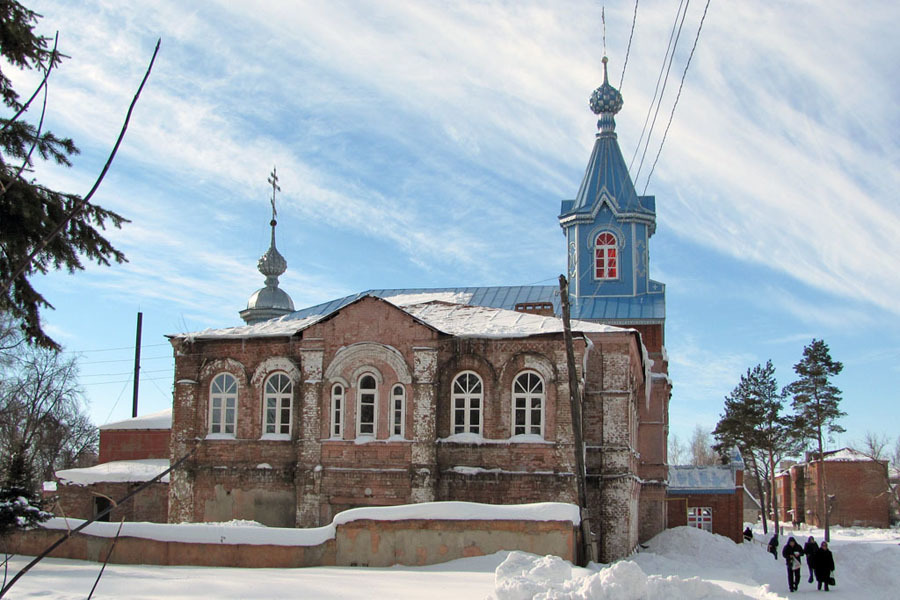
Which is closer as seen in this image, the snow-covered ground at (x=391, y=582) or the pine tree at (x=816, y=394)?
the snow-covered ground at (x=391, y=582)

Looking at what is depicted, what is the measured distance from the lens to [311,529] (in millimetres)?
16500

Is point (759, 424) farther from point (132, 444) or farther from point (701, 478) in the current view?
point (132, 444)

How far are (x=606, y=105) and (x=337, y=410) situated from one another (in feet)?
82.5

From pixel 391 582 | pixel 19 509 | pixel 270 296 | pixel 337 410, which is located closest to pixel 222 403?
pixel 337 410

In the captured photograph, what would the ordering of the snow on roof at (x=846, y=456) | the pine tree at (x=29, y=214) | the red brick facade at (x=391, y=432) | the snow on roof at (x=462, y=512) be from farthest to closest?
1. the snow on roof at (x=846, y=456)
2. the red brick facade at (x=391, y=432)
3. the snow on roof at (x=462, y=512)
4. the pine tree at (x=29, y=214)

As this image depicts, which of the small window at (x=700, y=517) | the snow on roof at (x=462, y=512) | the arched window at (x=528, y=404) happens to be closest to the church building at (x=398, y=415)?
the arched window at (x=528, y=404)

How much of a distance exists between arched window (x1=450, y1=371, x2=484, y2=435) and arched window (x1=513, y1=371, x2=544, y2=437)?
35.0 inches

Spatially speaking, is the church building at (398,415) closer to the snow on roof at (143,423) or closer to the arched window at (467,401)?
the arched window at (467,401)

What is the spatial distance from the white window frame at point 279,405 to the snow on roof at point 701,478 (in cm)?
1836

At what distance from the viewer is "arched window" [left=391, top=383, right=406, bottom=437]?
23.3 m

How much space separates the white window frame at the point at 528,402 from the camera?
74.9 feet

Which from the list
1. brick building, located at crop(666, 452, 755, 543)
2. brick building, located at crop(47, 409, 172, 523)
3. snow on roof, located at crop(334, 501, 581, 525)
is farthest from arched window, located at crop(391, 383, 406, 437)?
brick building, located at crop(666, 452, 755, 543)

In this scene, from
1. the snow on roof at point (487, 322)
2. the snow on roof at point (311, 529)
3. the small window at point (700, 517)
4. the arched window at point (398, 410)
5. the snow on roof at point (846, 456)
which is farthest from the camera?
the snow on roof at point (846, 456)

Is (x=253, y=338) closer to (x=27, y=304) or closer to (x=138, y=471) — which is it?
(x=138, y=471)
